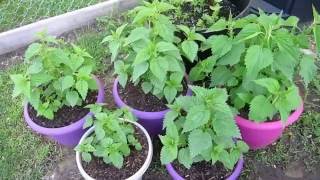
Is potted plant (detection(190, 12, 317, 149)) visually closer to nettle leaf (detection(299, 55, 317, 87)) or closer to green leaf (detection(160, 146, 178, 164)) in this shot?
nettle leaf (detection(299, 55, 317, 87))

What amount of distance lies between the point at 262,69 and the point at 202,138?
1.48 ft

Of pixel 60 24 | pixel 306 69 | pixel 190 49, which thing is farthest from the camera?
pixel 60 24

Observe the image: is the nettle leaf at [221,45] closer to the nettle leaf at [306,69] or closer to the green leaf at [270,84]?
the green leaf at [270,84]

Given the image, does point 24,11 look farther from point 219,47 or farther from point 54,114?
point 219,47

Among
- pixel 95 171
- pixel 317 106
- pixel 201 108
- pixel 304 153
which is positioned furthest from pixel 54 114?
pixel 317 106

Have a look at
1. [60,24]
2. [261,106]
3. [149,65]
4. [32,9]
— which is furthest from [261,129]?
[32,9]

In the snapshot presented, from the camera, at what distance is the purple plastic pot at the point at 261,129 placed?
1995 millimetres

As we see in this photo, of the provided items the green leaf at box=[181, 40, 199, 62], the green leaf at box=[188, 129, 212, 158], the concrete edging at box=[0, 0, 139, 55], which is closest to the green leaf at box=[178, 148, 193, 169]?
the green leaf at box=[188, 129, 212, 158]

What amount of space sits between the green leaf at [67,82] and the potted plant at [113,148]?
0.15 m

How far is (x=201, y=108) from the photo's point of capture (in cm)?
169

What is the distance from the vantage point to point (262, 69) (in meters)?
1.85

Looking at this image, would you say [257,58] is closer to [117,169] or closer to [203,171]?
[203,171]

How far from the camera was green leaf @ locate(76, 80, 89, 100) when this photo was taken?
1983 millimetres

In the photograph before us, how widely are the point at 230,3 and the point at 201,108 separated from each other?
1.20 metres
